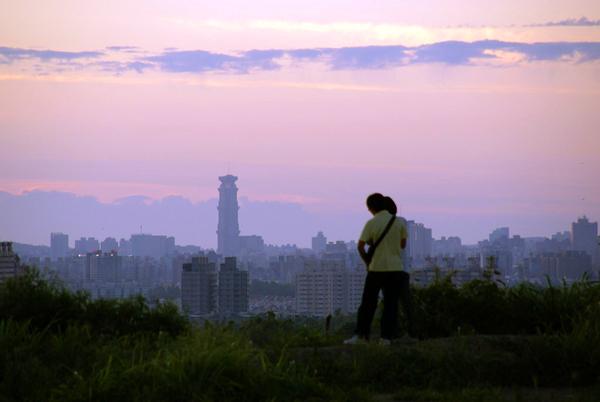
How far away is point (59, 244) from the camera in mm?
117875

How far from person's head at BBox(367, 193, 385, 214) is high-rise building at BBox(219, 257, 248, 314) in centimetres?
3798

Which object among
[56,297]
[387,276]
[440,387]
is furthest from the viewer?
[387,276]

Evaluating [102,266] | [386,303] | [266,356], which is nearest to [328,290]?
[102,266]

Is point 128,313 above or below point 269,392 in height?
above

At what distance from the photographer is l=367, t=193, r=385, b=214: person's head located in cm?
723

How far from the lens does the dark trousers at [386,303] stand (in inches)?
275

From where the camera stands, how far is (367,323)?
711cm

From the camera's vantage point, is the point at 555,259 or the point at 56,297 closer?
the point at 56,297

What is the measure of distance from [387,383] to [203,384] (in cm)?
169

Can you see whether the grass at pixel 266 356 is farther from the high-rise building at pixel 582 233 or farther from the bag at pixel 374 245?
the high-rise building at pixel 582 233

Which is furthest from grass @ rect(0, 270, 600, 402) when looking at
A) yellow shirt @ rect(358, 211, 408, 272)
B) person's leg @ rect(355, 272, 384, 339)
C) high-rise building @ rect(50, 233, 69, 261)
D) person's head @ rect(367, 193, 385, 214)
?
high-rise building @ rect(50, 233, 69, 261)

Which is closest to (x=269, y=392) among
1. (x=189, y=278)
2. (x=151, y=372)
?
(x=151, y=372)

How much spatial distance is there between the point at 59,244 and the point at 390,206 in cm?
11810

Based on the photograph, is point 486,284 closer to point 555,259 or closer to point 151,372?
point 151,372
